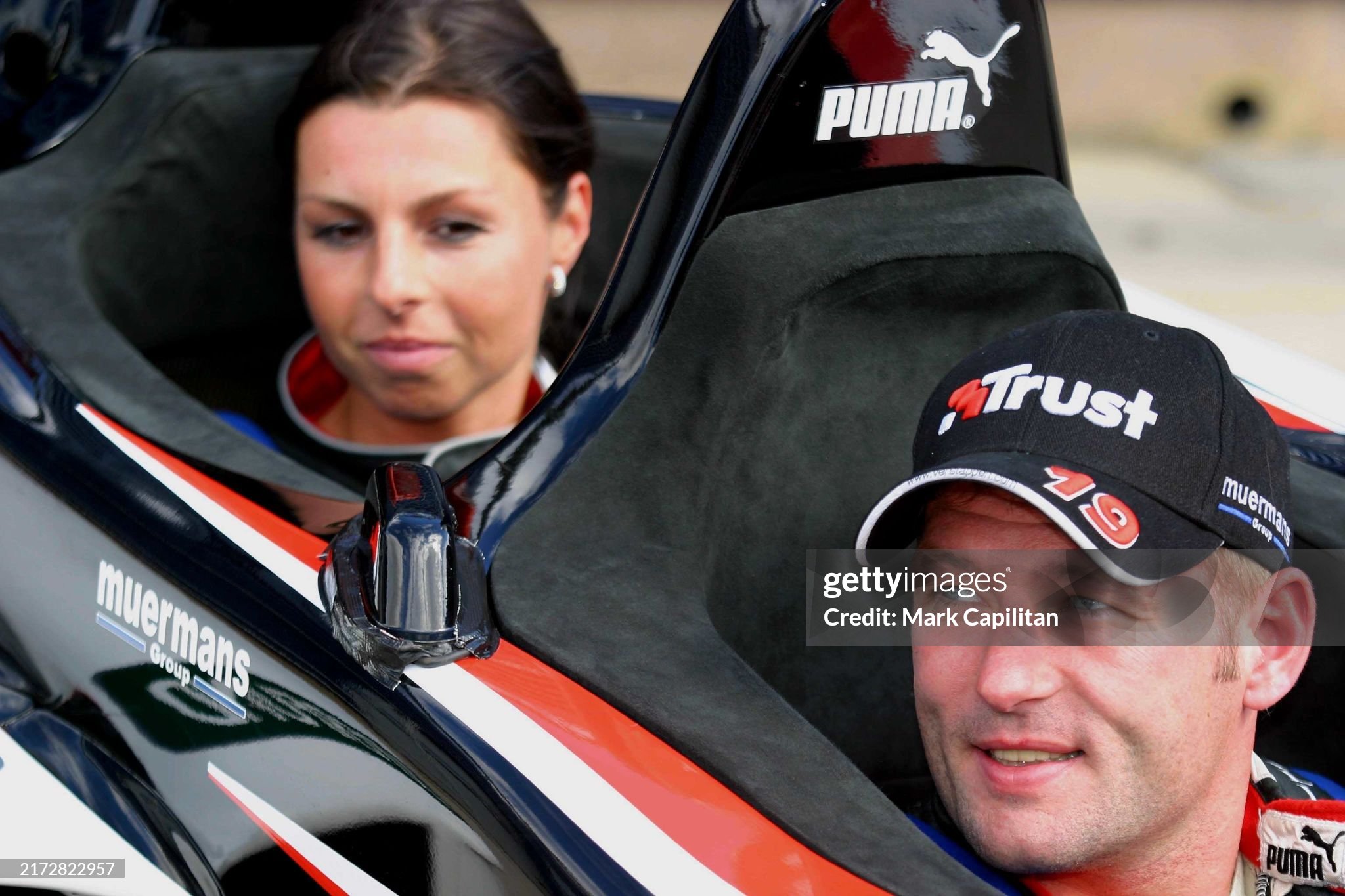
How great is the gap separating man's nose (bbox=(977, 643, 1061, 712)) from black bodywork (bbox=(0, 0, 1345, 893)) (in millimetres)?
105

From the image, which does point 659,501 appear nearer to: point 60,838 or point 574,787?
point 574,787

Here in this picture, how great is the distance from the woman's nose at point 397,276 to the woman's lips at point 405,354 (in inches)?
1.5

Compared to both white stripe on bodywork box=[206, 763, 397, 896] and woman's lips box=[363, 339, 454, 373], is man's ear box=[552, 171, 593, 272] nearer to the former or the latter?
woman's lips box=[363, 339, 454, 373]

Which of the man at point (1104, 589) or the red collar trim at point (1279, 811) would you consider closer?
the man at point (1104, 589)

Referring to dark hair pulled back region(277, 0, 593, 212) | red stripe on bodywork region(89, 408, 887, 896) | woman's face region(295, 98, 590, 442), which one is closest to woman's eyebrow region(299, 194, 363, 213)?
woman's face region(295, 98, 590, 442)

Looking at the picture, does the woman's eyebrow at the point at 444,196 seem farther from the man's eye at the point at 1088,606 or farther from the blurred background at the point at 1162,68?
the blurred background at the point at 1162,68

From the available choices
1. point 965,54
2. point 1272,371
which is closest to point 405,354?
point 965,54

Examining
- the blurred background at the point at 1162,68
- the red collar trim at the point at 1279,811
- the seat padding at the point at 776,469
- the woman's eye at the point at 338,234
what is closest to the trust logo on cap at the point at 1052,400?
the seat padding at the point at 776,469

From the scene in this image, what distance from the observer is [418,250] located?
1.74 m

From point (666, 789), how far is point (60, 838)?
554 millimetres

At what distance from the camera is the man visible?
1095 mm

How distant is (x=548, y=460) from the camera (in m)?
1.29

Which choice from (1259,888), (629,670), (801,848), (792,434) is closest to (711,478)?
(792,434)

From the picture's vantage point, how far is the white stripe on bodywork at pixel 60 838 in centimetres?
131
